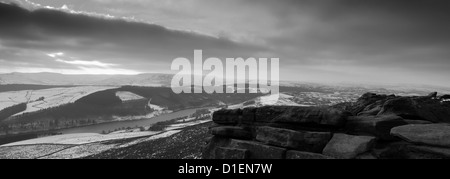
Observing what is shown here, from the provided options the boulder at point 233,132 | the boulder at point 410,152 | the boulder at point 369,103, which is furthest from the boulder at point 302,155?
the boulder at point 369,103

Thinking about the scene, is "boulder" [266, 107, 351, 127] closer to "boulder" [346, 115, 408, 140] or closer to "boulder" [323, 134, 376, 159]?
"boulder" [346, 115, 408, 140]

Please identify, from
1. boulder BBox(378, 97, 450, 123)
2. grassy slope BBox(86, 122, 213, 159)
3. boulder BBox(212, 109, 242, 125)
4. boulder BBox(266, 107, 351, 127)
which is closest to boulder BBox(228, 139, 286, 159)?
boulder BBox(266, 107, 351, 127)

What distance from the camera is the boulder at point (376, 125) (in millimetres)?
18203

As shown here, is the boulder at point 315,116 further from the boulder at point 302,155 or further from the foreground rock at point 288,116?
the boulder at point 302,155

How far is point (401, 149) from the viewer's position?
16.9 m

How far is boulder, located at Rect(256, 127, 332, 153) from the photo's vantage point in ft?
59.5

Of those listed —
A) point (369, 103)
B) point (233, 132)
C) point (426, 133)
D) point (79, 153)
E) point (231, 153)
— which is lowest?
point (79, 153)

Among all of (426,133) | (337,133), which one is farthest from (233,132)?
(426,133)

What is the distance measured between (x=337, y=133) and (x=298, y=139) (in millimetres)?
2737

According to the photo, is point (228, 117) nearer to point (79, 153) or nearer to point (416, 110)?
point (416, 110)

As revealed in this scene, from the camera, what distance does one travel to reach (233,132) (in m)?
23.1
